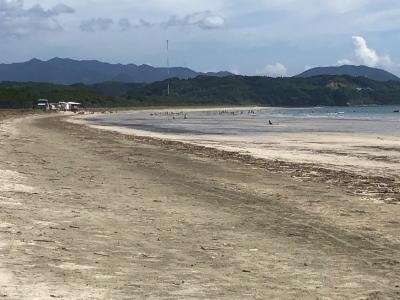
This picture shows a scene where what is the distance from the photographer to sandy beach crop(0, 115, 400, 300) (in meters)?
6.63

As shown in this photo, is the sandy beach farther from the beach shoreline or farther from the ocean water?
the ocean water

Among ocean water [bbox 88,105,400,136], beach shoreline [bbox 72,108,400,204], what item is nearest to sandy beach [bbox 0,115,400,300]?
beach shoreline [bbox 72,108,400,204]

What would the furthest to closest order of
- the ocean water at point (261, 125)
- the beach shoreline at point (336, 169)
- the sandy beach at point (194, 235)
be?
the ocean water at point (261, 125)
the beach shoreline at point (336, 169)
the sandy beach at point (194, 235)

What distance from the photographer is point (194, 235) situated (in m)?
9.47

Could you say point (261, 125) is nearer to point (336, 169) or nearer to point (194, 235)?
point (336, 169)

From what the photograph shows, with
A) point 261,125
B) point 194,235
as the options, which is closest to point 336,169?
point 194,235

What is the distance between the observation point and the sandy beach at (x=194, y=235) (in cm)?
663

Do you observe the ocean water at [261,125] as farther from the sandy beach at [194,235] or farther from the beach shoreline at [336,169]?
the sandy beach at [194,235]

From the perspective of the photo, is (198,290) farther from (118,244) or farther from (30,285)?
(118,244)

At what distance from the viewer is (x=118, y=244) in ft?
28.3

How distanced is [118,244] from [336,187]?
30.5ft

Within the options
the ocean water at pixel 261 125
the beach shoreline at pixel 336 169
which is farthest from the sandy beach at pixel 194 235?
the ocean water at pixel 261 125

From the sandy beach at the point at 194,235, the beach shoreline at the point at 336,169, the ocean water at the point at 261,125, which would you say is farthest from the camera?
the ocean water at the point at 261,125

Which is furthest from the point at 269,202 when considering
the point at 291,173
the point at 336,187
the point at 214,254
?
the point at 291,173
